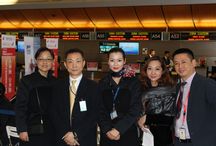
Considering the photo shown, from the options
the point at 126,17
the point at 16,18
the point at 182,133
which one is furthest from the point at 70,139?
the point at 16,18

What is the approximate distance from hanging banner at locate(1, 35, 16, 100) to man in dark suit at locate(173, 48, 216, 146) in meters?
5.03

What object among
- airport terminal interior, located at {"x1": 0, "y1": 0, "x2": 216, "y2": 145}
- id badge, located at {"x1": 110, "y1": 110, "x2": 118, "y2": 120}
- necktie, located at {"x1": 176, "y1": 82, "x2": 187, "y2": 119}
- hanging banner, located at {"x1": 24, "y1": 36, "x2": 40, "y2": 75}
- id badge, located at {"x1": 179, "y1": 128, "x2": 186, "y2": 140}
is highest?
airport terminal interior, located at {"x1": 0, "y1": 0, "x2": 216, "y2": 145}

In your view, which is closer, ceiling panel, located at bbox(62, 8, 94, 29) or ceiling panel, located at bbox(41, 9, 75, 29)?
ceiling panel, located at bbox(62, 8, 94, 29)

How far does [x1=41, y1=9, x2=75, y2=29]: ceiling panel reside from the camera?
52.0 feet

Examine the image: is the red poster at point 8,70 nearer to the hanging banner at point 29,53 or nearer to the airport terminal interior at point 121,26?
the hanging banner at point 29,53

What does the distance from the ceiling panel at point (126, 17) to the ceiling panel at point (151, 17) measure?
24 centimetres

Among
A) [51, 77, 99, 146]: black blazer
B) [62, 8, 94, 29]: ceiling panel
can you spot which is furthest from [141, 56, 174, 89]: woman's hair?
[62, 8, 94, 29]: ceiling panel

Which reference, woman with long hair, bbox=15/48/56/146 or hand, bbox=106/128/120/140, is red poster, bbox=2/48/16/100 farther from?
hand, bbox=106/128/120/140

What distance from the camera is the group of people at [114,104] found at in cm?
384

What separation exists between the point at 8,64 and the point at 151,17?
8538mm

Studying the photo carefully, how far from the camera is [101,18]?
15.6 m

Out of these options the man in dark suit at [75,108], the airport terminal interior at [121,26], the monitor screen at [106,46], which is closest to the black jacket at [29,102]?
the man in dark suit at [75,108]

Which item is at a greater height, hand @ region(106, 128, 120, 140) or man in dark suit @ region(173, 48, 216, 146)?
man in dark suit @ region(173, 48, 216, 146)

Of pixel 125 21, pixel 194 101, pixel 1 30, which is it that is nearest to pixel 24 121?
pixel 194 101
